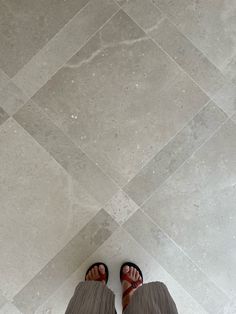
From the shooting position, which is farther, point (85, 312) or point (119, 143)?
point (119, 143)

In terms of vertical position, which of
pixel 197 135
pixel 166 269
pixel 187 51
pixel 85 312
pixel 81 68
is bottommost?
pixel 85 312

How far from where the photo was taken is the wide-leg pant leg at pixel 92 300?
42.7 inches

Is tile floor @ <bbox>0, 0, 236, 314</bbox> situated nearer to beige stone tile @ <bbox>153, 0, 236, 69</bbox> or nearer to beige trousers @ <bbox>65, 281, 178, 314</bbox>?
beige stone tile @ <bbox>153, 0, 236, 69</bbox>

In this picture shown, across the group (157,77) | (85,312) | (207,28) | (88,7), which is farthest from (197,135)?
(85,312)

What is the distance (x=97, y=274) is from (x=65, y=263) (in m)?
0.13

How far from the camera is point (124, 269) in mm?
1357

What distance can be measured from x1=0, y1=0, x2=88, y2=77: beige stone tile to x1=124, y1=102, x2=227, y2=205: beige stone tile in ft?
1.99

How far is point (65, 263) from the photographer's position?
1366 millimetres

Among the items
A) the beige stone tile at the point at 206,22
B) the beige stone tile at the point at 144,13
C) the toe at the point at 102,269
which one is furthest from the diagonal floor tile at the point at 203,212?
the beige stone tile at the point at 144,13

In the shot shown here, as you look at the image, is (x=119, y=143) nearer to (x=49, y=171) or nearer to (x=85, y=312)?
(x=49, y=171)

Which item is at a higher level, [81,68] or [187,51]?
[187,51]

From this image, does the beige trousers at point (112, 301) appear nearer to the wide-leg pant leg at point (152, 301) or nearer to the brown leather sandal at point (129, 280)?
the wide-leg pant leg at point (152, 301)

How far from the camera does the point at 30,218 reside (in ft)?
4.45

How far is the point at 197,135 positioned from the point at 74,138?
47 cm
